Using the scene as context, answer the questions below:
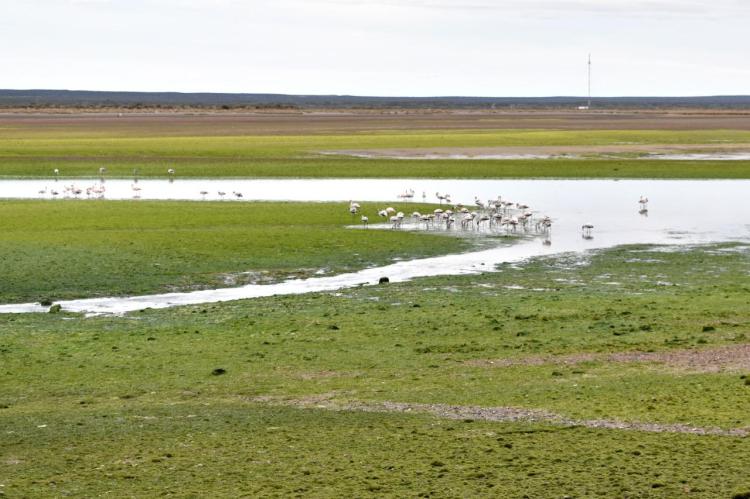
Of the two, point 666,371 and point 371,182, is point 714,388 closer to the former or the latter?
point 666,371

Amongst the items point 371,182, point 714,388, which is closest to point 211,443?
point 714,388

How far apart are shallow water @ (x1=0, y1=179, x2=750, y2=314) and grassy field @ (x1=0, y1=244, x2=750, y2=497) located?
7.18ft

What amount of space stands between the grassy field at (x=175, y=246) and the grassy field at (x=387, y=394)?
3.78 m

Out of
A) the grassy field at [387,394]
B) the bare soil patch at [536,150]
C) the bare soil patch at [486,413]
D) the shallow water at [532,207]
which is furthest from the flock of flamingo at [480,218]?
the bare soil patch at [536,150]

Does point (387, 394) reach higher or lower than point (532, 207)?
lower

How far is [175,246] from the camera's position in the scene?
3091 centimetres

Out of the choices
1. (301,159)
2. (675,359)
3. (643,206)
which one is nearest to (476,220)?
(643,206)

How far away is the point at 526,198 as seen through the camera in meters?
47.3

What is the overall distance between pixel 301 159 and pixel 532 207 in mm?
23582

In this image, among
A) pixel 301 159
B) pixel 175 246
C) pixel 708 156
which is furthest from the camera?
pixel 708 156

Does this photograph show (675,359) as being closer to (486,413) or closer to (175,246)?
(486,413)

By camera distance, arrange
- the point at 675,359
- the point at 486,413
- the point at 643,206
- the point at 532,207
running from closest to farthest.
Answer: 1. the point at 486,413
2. the point at 675,359
3. the point at 643,206
4. the point at 532,207

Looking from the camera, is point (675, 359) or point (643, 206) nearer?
point (675, 359)

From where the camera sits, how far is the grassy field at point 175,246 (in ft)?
86.3
